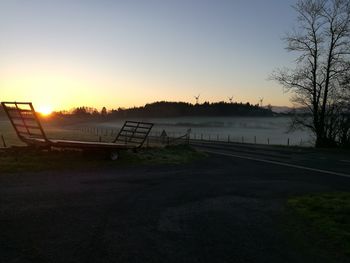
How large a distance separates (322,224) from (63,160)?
10148 millimetres

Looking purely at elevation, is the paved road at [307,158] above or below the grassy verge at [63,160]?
below

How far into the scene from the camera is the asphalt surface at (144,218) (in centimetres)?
643

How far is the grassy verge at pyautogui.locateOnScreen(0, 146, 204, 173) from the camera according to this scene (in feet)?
48.4

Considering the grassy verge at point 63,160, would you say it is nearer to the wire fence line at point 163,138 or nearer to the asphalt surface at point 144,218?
the asphalt surface at point 144,218

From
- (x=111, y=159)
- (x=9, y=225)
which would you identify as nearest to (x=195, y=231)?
(x=9, y=225)

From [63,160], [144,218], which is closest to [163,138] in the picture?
Answer: [63,160]

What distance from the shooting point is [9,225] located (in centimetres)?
752

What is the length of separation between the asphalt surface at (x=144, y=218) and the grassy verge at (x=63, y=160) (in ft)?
4.04

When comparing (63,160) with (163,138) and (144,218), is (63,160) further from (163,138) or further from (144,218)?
(163,138)

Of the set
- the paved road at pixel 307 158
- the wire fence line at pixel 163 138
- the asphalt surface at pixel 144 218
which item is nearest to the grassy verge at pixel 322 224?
the asphalt surface at pixel 144 218

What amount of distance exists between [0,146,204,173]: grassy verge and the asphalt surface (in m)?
1.23

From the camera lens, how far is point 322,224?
8.57 m

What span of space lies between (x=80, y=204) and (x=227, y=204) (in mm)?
3113

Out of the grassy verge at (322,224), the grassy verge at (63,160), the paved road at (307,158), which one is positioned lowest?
the grassy verge at (322,224)
